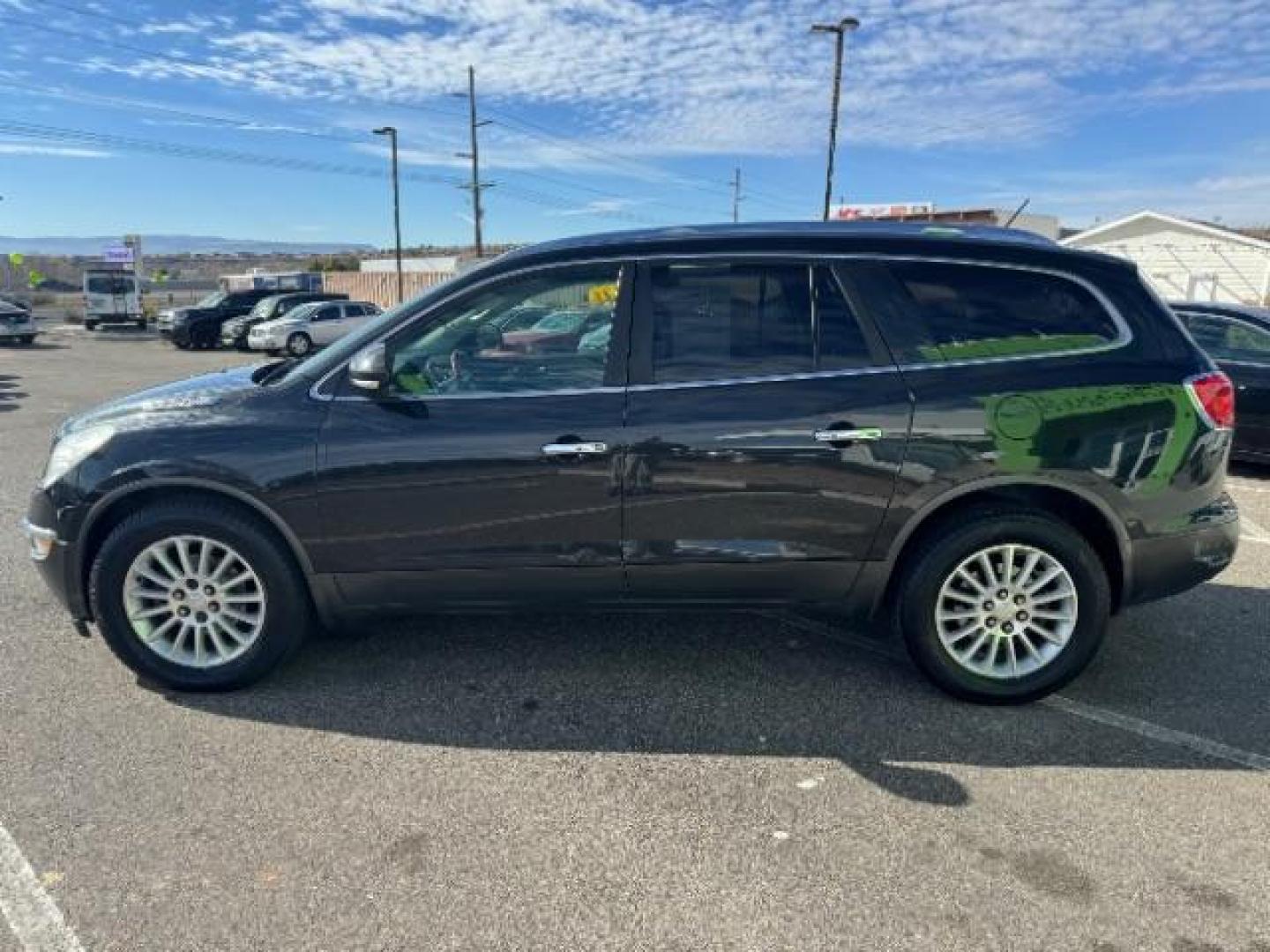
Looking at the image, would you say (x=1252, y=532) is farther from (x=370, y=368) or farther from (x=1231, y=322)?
(x=370, y=368)

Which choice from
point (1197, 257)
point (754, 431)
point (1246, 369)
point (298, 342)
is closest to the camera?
point (754, 431)

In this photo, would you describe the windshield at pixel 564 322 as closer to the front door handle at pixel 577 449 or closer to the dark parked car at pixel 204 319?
the front door handle at pixel 577 449

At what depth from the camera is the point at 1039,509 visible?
3.34 meters

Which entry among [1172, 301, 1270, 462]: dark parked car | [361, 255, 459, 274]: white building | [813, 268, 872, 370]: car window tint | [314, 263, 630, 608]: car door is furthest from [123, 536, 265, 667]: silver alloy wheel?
[361, 255, 459, 274]: white building

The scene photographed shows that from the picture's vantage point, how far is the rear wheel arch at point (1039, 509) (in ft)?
10.8

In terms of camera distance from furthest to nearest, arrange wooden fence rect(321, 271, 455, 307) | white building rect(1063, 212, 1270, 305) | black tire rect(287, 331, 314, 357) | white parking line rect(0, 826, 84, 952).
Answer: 1. wooden fence rect(321, 271, 455, 307)
2. white building rect(1063, 212, 1270, 305)
3. black tire rect(287, 331, 314, 357)
4. white parking line rect(0, 826, 84, 952)

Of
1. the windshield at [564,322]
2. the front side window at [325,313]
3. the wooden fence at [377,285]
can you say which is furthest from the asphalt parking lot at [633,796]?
the wooden fence at [377,285]

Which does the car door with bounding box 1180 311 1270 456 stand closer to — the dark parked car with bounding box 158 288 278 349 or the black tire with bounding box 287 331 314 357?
the black tire with bounding box 287 331 314 357

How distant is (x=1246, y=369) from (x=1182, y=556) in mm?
5288

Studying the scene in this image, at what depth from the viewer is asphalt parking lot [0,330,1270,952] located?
2.26 m

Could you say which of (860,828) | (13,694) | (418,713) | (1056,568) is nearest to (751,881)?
(860,828)

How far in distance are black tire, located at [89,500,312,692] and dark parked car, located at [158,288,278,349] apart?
1014 inches

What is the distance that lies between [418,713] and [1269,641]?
13.0ft

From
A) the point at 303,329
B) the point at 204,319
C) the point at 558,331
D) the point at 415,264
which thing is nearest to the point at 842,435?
the point at 558,331
